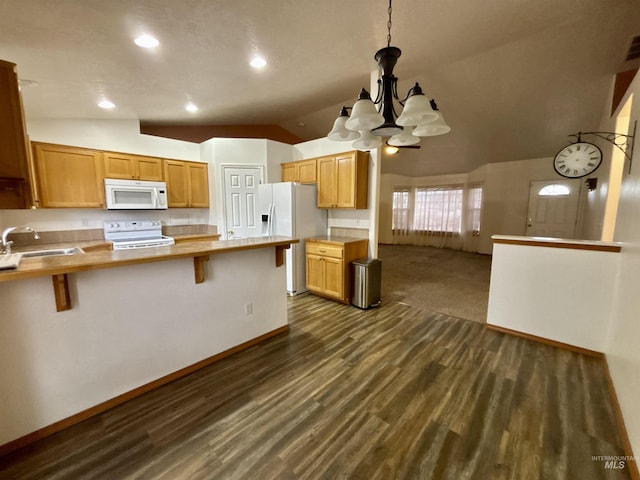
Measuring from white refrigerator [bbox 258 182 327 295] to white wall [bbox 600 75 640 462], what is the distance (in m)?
3.47

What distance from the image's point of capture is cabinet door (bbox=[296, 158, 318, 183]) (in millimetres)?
4413

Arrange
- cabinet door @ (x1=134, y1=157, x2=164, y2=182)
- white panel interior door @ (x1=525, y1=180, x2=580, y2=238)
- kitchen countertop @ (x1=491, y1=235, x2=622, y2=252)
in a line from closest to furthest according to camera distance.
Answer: kitchen countertop @ (x1=491, y1=235, x2=622, y2=252)
cabinet door @ (x1=134, y1=157, x2=164, y2=182)
white panel interior door @ (x1=525, y1=180, x2=580, y2=238)

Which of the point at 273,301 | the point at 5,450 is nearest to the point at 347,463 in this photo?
the point at 273,301

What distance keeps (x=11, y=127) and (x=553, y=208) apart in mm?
9204

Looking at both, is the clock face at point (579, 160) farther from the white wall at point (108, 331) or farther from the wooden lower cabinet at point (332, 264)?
the white wall at point (108, 331)

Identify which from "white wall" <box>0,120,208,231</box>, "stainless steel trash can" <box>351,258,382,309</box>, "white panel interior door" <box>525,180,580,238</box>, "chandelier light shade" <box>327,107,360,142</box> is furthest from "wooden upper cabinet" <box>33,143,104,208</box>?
"white panel interior door" <box>525,180,580,238</box>

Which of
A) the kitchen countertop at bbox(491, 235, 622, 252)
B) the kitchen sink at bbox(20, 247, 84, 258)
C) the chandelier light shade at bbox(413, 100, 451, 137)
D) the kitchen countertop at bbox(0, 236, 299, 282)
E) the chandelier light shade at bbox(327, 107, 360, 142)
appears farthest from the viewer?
the kitchen sink at bbox(20, 247, 84, 258)

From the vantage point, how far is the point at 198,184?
486cm

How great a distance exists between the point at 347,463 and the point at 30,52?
4.00 m

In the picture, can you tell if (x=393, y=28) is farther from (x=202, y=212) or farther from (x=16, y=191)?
(x=202, y=212)

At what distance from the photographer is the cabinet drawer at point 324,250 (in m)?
3.74

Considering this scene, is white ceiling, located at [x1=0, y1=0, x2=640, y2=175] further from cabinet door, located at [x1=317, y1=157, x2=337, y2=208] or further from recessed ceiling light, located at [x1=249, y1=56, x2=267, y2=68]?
cabinet door, located at [x1=317, y1=157, x2=337, y2=208]

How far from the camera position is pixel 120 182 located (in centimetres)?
393

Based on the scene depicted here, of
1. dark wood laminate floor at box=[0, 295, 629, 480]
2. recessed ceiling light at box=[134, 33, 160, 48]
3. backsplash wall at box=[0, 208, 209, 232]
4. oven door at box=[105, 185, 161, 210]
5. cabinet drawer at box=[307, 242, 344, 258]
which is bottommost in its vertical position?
dark wood laminate floor at box=[0, 295, 629, 480]
